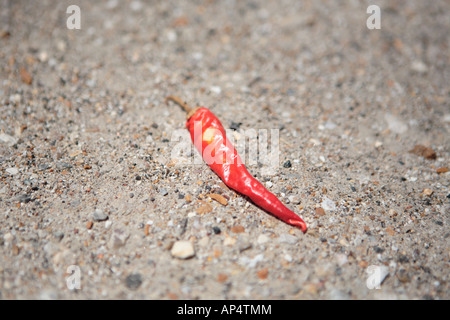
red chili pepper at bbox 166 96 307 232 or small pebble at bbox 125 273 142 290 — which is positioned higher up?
red chili pepper at bbox 166 96 307 232

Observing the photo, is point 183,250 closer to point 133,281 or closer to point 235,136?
point 133,281

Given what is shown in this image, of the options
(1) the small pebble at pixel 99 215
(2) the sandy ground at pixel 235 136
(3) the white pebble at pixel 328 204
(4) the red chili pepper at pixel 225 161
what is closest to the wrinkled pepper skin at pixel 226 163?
(4) the red chili pepper at pixel 225 161

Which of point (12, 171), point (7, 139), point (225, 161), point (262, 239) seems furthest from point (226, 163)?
point (7, 139)

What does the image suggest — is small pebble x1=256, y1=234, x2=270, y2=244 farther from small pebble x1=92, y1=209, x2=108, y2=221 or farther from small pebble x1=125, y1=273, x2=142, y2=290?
small pebble x1=92, y1=209, x2=108, y2=221

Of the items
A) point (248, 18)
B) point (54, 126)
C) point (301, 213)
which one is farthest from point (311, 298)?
point (248, 18)

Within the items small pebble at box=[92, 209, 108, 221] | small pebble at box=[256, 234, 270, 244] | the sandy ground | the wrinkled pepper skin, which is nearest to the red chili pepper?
the wrinkled pepper skin
